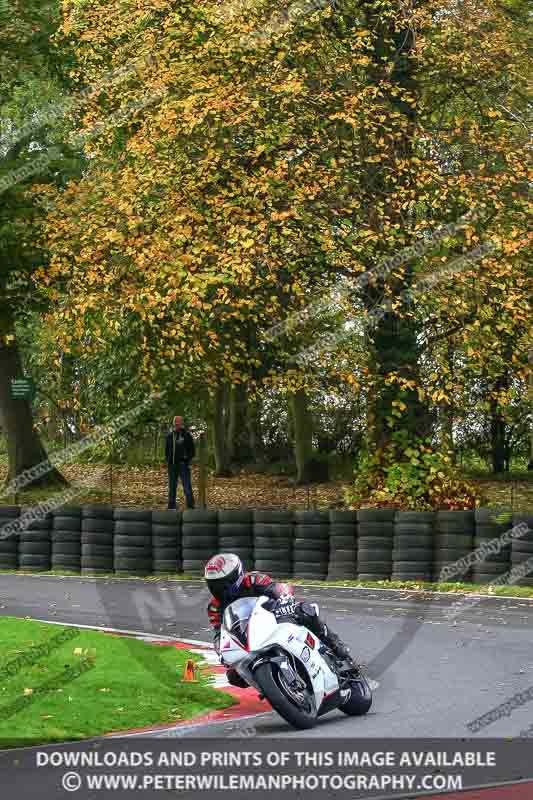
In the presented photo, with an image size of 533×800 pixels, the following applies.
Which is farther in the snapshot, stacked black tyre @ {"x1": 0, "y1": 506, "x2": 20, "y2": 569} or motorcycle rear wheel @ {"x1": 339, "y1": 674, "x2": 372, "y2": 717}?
stacked black tyre @ {"x1": 0, "y1": 506, "x2": 20, "y2": 569}

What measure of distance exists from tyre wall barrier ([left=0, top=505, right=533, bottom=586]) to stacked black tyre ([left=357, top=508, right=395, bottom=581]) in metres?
0.01

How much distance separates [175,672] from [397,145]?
12.4m

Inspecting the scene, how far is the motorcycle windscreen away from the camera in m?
10.7

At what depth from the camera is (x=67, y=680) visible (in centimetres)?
1296

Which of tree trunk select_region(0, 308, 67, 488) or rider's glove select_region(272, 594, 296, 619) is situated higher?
tree trunk select_region(0, 308, 67, 488)

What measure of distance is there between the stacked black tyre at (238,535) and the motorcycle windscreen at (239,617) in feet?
38.5

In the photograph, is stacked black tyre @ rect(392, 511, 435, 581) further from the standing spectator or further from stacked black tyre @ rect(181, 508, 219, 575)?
the standing spectator

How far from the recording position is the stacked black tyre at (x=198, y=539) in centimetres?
2309

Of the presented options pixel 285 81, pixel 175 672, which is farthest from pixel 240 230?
pixel 175 672

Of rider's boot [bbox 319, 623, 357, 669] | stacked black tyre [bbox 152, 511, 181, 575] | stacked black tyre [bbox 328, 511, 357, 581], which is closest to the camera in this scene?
rider's boot [bbox 319, 623, 357, 669]

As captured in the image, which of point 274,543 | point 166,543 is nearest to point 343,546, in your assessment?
point 274,543

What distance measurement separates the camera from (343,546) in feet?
72.4

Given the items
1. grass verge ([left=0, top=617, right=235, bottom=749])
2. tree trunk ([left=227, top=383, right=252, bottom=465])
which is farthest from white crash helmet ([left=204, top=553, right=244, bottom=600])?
tree trunk ([left=227, top=383, right=252, bottom=465])

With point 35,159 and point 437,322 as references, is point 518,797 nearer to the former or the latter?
point 437,322
